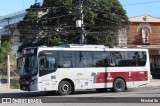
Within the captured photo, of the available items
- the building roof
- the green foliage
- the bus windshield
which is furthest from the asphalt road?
the building roof

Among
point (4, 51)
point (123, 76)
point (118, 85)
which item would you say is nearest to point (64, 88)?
point (118, 85)

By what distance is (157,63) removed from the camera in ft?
217

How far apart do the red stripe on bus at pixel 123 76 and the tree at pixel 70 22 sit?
20543 millimetres

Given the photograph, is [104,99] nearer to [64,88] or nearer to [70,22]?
[64,88]

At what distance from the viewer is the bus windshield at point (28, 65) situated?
2474cm

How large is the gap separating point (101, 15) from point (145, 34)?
54.3 feet

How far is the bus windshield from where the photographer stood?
81.2 feet

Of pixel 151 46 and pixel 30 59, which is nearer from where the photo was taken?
pixel 30 59

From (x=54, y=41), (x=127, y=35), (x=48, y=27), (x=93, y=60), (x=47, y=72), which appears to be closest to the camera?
(x=47, y=72)

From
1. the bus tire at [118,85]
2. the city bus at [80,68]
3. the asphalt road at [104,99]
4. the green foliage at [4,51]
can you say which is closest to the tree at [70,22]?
the green foliage at [4,51]

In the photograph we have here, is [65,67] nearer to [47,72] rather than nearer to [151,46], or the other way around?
[47,72]

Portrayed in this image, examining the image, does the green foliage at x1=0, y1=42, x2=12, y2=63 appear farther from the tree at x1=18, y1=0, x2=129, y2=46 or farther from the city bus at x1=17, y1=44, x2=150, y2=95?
the city bus at x1=17, y1=44, x2=150, y2=95

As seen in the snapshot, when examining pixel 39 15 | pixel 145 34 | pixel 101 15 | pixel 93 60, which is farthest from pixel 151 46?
pixel 93 60

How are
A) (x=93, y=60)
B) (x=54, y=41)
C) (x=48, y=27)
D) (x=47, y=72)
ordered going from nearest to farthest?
(x=47, y=72) < (x=93, y=60) < (x=54, y=41) < (x=48, y=27)
